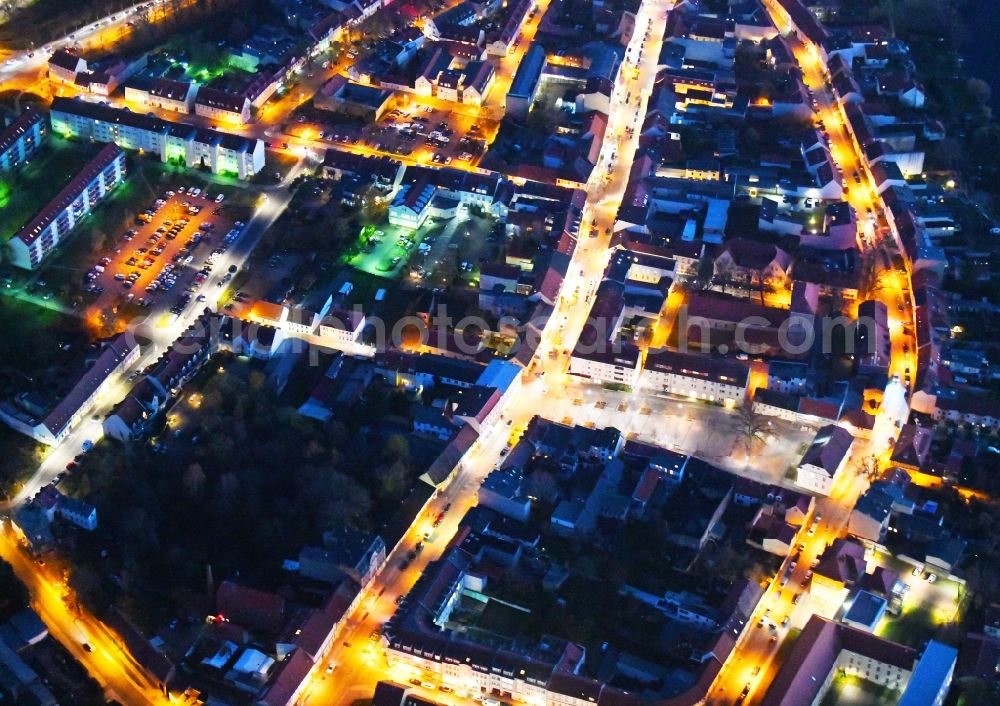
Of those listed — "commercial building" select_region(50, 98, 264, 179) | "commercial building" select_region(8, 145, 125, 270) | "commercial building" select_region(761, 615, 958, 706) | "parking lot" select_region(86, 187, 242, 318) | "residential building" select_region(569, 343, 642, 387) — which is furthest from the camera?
"commercial building" select_region(50, 98, 264, 179)

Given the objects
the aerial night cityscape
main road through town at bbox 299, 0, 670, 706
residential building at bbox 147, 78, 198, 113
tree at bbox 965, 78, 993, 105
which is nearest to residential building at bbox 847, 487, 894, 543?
the aerial night cityscape

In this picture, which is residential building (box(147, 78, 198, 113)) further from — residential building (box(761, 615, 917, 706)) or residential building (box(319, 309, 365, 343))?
residential building (box(761, 615, 917, 706))

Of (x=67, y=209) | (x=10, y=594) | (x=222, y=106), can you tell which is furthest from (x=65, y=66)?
(x=10, y=594)

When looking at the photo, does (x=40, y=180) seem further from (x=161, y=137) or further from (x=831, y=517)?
(x=831, y=517)

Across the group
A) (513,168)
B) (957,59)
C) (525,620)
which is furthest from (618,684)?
(957,59)

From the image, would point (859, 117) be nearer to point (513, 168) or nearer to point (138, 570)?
point (513, 168)
